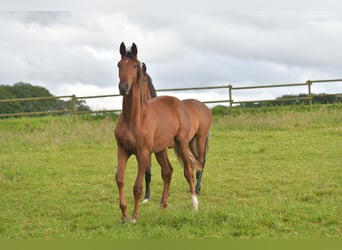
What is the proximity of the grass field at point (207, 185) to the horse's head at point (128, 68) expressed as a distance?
1587mm

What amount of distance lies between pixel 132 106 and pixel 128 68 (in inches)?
21.5

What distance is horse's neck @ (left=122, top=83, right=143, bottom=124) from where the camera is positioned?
598 cm

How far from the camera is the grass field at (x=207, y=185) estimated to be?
5438 millimetres

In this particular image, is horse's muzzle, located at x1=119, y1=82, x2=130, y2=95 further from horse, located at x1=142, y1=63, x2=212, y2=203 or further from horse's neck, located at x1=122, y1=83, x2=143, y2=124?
horse, located at x1=142, y1=63, x2=212, y2=203

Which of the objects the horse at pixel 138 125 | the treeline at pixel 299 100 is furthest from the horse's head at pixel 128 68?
the treeline at pixel 299 100

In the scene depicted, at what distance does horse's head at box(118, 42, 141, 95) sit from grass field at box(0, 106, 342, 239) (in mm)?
1587

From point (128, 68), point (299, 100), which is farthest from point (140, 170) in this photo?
point (299, 100)

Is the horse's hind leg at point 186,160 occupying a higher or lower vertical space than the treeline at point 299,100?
lower

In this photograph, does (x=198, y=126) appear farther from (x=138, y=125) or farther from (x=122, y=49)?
(x=122, y=49)

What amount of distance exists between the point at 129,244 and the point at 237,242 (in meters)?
0.65

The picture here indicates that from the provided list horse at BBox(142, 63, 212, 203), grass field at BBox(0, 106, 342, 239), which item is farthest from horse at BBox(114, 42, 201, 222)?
horse at BBox(142, 63, 212, 203)

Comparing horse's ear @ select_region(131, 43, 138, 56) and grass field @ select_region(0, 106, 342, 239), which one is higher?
horse's ear @ select_region(131, 43, 138, 56)

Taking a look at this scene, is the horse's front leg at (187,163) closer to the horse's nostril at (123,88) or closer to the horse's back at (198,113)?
the horse's back at (198,113)

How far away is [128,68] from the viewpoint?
564 centimetres
